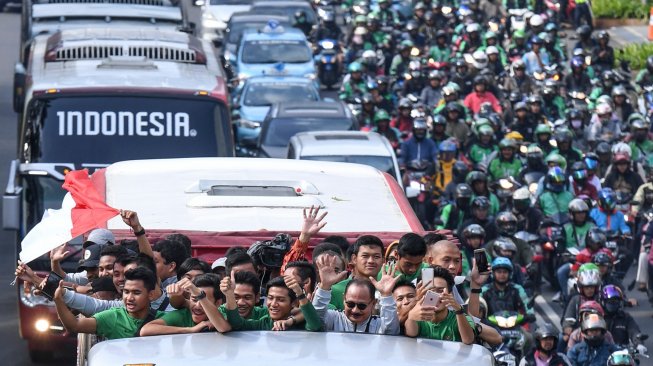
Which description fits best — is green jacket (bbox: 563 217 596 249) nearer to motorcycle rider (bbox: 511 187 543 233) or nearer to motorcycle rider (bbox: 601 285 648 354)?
motorcycle rider (bbox: 511 187 543 233)

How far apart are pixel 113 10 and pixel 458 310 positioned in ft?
59.0

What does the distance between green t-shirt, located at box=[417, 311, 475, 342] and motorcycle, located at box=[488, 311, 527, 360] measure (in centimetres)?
674

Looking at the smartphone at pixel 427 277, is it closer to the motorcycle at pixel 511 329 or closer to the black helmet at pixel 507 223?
the motorcycle at pixel 511 329

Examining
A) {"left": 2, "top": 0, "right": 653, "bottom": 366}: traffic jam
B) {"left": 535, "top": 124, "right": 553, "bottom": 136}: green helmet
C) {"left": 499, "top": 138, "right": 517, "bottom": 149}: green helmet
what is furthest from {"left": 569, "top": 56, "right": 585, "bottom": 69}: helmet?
{"left": 499, "top": 138, "right": 517, "bottom": 149}: green helmet

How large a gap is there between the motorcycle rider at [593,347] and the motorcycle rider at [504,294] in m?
1.19

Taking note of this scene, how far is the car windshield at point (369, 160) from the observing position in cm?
2064

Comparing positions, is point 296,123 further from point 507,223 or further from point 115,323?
point 115,323

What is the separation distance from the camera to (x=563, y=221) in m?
Answer: 22.7

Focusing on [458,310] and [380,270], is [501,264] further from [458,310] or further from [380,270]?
[458,310]

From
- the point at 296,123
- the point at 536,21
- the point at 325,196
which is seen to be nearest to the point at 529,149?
the point at 296,123

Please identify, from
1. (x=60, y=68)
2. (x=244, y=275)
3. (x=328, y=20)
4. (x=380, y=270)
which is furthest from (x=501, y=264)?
(x=328, y=20)

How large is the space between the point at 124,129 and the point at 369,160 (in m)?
3.67

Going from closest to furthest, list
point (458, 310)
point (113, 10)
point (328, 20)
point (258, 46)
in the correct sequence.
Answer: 1. point (458, 310)
2. point (113, 10)
3. point (258, 46)
4. point (328, 20)

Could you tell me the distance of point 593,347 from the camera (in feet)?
55.2
